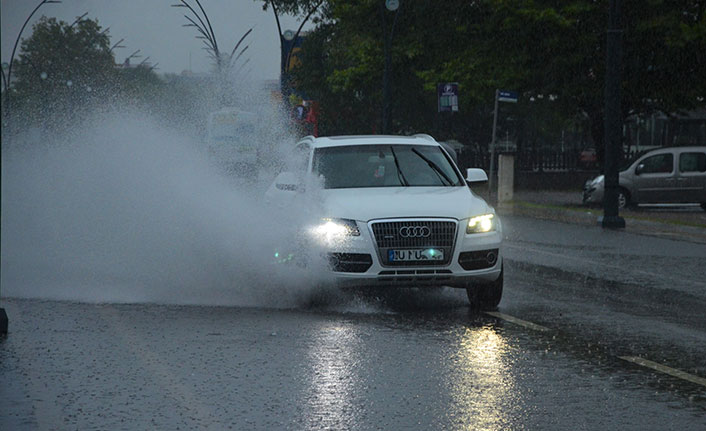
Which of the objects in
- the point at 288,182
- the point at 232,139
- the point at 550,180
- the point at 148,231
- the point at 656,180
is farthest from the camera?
the point at 550,180

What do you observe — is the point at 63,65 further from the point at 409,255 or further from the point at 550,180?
the point at 409,255

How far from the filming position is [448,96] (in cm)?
3459

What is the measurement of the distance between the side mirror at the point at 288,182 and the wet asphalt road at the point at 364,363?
1.23 meters

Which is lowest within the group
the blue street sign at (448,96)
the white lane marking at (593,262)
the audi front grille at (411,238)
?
the white lane marking at (593,262)

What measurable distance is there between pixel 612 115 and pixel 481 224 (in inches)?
525

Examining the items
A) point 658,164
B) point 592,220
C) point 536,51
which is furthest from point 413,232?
point 536,51

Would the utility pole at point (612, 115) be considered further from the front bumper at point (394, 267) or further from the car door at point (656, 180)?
the front bumper at point (394, 267)

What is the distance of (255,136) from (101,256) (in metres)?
15.6

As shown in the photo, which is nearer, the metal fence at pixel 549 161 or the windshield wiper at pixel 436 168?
the windshield wiper at pixel 436 168

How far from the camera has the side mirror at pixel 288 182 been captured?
490 inches

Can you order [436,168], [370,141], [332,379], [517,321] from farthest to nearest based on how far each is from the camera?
1. [370,141]
2. [436,168]
3. [517,321]
4. [332,379]

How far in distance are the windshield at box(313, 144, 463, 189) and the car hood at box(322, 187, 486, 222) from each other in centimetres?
48

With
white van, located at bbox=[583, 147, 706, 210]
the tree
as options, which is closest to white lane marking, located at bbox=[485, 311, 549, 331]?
white van, located at bbox=[583, 147, 706, 210]

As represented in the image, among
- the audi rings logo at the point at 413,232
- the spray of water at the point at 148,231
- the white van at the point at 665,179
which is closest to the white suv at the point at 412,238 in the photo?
the audi rings logo at the point at 413,232
